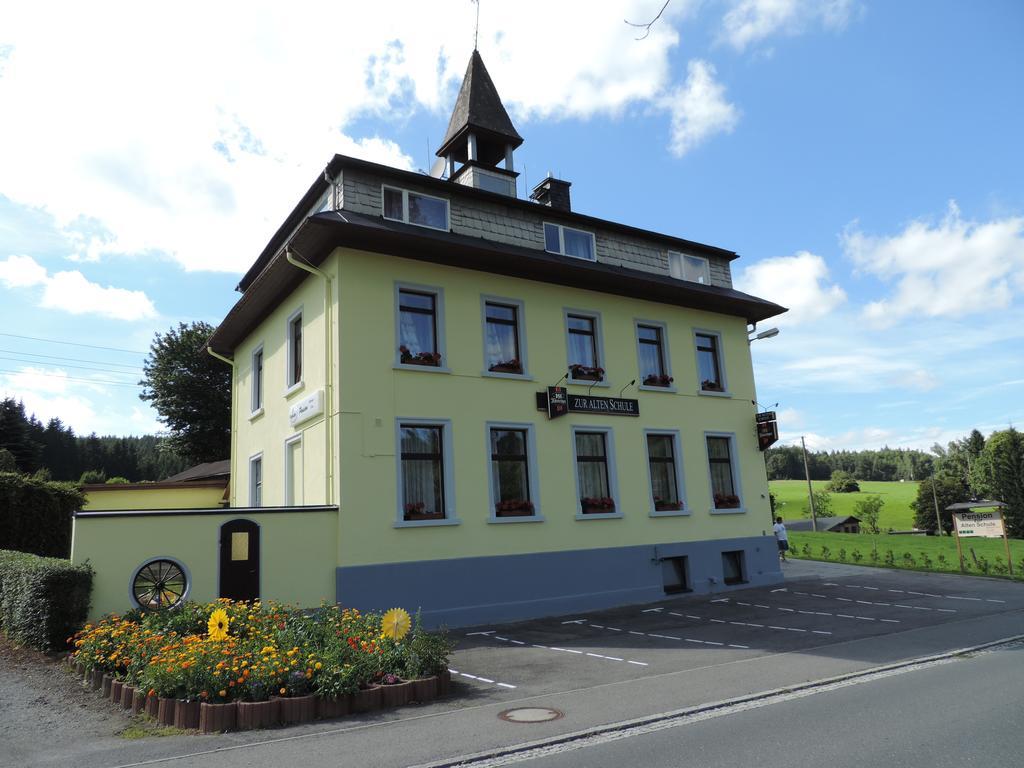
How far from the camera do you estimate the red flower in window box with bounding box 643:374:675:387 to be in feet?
63.0

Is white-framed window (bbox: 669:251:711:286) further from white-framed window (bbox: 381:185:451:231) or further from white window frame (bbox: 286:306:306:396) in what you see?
white window frame (bbox: 286:306:306:396)

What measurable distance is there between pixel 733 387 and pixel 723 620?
825 cm

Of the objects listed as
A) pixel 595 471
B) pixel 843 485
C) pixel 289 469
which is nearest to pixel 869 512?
pixel 843 485

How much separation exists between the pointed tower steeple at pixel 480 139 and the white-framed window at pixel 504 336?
16.1ft

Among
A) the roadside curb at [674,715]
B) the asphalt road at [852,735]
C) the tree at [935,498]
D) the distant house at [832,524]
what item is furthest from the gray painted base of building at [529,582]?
the tree at [935,498]

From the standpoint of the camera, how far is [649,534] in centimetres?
1802

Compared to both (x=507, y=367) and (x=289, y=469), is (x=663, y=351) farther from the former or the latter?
(x=289, y=469)

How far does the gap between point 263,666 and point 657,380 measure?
13579 mm

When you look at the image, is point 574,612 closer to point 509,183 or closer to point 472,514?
point 472,514

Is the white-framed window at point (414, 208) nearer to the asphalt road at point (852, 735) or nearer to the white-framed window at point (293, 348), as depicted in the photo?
the white-framed window at point (293, 348)

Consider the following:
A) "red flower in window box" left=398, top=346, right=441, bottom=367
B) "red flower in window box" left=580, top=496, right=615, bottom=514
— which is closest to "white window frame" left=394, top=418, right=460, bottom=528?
"red flower in window box" left=398, top=346, right=441, bottom=367

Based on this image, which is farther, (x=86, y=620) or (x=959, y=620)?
(x=959, y=620)

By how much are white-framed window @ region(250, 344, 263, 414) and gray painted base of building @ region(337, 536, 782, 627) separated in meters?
8.36

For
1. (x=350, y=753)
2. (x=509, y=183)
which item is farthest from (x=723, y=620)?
(x=509, y=183)
